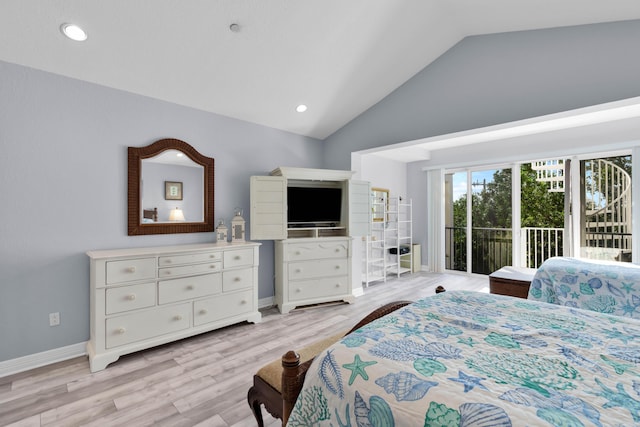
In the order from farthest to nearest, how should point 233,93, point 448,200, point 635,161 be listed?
point 448,200, point 635,161, point 233,93

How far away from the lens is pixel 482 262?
17.9 feet

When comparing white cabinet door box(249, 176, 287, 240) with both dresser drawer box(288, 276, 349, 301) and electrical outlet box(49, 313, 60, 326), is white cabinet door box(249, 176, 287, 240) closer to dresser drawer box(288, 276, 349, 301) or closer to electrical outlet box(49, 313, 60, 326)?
dresser drawer box(288, 276, 349, 301)

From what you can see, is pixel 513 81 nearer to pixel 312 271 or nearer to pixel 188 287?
pixel 312 271

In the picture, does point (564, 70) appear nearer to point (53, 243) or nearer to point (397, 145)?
point (397, 145)

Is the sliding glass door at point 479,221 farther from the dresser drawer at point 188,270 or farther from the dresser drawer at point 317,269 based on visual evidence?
the dresser drawer at point 188,270

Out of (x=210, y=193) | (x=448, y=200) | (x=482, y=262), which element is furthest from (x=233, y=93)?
(x=482, y=262)

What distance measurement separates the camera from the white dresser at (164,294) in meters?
2.37

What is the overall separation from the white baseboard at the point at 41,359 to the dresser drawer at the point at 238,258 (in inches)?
54.2

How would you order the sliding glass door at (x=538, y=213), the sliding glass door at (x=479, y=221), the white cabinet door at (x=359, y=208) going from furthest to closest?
1. the sliding glass door at (x=479, y=221)
2. the sliding glass door at (x=538, y=213)
3. the white cabinet door at (x=359, y=208)

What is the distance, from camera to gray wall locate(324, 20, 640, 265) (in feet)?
7.42

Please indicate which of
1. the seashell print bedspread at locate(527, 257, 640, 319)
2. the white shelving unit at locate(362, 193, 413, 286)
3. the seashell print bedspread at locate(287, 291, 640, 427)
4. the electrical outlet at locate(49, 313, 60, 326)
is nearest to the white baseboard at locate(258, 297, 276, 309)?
the white shelving unit at locate(362, 193, 413, 286)

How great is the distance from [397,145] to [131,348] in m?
3.40

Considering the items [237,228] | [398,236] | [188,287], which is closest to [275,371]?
[188,287]

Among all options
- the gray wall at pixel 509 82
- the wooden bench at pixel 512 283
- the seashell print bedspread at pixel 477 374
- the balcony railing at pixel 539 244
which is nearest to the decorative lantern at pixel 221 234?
the gray wall at pixel 509 82
